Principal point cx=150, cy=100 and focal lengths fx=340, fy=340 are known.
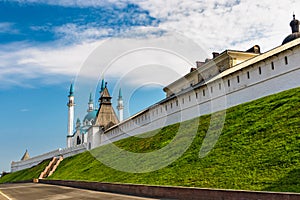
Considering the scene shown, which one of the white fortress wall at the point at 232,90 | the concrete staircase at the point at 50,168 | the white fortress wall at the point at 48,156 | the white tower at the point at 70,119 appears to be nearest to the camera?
the white fortress wall at the point at 232,90

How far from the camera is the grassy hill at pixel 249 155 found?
10.8 metres

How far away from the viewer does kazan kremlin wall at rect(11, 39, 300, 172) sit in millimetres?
18250

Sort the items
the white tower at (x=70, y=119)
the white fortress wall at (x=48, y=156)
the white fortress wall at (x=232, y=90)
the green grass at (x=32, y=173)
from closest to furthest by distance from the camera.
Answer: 1. the white fortress wall at (x=232, y=90)
2. the green grass at (x=32, y=173)
3. the white fortress wall at (x=48, y=156)
4. the white tower at (x=70, y=119)

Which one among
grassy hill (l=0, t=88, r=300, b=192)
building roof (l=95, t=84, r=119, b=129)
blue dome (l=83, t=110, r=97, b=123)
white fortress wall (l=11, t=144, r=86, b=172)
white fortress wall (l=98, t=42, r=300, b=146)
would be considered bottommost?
grassy hill (l=0, t=88, r=300, b=192)

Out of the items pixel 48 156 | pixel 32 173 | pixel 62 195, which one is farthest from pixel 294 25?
pixel 48 156

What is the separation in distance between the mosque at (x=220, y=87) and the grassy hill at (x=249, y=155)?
1127mm

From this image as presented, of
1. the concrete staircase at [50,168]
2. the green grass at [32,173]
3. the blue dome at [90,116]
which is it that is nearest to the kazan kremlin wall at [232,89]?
the concrete staircase at [50,168]

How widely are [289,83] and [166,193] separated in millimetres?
9485

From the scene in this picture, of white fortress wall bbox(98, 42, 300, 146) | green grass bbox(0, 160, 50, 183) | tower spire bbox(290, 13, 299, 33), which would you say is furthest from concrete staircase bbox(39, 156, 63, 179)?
tower spire bbox(290, 13, 299, 33)

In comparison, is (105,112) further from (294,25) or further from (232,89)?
(232,89)

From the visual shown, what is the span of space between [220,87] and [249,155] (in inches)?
428

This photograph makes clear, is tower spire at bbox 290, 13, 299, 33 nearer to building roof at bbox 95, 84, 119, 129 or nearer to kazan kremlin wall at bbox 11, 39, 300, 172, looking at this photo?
kazan kremlin wall at bbox 11, 39, 300, 172

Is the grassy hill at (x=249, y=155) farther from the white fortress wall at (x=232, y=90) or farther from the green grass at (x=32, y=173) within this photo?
the green grass at (x=32, y=173)

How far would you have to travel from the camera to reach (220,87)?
76.3ft
